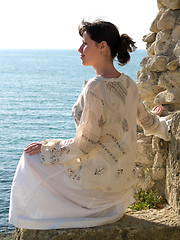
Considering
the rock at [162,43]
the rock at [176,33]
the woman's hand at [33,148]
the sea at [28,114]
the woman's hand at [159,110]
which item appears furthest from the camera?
the sea at [28,114]

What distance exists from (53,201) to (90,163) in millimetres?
420

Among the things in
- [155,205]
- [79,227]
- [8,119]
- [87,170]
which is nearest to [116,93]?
[87,170]

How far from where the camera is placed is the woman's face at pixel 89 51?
3.47 metres

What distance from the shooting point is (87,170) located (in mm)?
3461

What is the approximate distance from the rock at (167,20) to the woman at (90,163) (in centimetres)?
119

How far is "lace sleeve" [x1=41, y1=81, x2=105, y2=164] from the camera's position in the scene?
131 inches

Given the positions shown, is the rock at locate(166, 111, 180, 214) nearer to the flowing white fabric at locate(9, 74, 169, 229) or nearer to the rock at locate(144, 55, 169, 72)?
the flowing white fabric at locate(9, 74, 169, 229)

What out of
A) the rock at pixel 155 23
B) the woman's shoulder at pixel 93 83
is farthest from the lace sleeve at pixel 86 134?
the rock at pixel 155 23

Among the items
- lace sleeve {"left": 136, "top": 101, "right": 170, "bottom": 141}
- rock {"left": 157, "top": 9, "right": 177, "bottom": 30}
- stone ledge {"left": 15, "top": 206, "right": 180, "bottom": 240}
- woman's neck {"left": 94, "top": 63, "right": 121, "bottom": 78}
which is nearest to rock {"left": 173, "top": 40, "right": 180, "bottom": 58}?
rock {"left": 157, "top": 9, "right": 177, "bottom": 30}

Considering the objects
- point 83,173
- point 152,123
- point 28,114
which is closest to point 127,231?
point 83,173

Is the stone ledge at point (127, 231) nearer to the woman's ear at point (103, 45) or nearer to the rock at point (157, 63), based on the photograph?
the woman's ear at point (103, 45)

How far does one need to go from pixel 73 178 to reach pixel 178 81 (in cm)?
162

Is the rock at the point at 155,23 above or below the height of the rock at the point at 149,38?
above

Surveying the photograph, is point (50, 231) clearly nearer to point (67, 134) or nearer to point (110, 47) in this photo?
point (110, 47)
